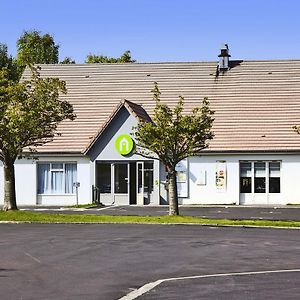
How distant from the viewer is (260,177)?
4106 centimetres

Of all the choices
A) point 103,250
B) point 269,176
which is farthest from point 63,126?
point 103,250

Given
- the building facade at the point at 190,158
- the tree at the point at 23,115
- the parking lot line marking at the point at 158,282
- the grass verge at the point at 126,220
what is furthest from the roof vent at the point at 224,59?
the parking lot line marking at the point at 158,282

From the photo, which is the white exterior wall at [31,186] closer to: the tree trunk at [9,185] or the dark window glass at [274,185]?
the dark window glass at [274,185]

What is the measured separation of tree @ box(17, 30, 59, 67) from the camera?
76.6m

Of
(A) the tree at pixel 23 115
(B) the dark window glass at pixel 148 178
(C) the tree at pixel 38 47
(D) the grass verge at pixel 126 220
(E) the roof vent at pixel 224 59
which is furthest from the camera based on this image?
(C) the tree at pixel 38 47

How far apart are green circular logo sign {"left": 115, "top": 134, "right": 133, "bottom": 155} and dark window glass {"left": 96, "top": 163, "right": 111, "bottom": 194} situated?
1.27 metres

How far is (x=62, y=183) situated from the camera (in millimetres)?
42656

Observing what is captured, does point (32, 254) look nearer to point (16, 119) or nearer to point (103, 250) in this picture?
point (103, 250)

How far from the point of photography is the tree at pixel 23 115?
30.2 meters

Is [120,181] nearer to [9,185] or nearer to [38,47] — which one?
[9,185]

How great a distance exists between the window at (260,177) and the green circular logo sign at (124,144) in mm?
6336

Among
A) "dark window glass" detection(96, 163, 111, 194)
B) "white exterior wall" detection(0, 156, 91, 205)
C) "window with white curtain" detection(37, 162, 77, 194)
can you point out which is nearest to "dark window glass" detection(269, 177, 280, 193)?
"dark window glass" detection(96, 163, 111, 194)

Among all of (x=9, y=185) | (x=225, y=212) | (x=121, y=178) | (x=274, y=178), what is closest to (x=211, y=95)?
(x=274, y=178)

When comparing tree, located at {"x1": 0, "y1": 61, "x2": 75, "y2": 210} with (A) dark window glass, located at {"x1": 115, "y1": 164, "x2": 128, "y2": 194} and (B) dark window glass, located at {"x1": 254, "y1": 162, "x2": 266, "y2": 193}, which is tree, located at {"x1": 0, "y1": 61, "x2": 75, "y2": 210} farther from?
(B) dark window glass, located at {"x1": 254, "y1": 162, "x2": 266, "y2": 193}
